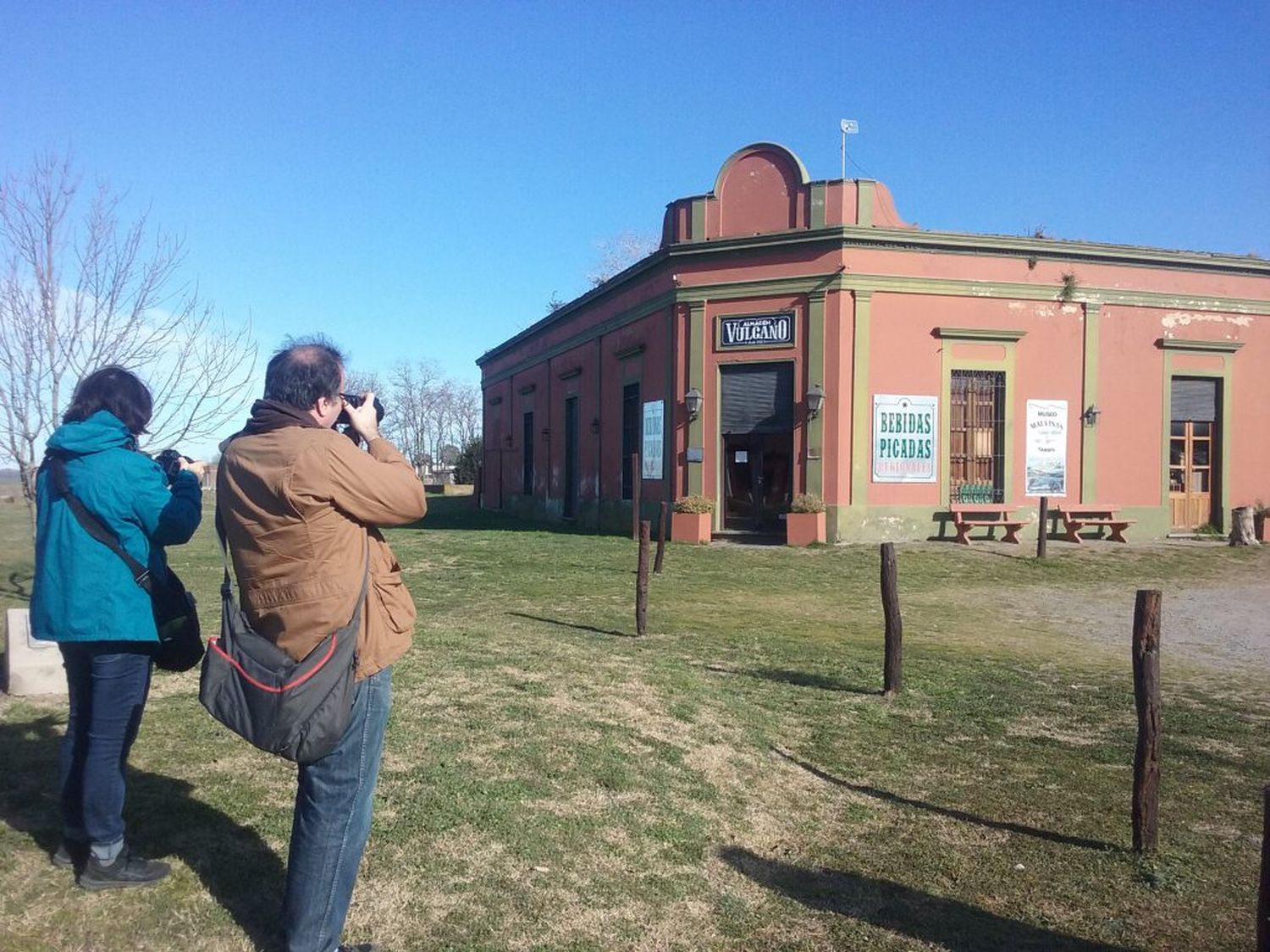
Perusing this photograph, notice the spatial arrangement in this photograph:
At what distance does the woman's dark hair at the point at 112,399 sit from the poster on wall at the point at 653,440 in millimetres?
15943

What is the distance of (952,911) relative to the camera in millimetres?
3359

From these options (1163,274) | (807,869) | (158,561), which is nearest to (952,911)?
(807,869)

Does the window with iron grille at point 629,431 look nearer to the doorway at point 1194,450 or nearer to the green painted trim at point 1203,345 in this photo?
the green painted trim at point 1203,345

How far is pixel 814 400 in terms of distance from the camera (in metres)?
16.9

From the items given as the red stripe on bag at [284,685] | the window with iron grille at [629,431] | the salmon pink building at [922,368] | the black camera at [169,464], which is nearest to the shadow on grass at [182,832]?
the red stripe on bag at [284,685]

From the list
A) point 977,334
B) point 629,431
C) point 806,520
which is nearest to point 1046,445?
point 977,334

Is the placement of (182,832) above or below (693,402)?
below

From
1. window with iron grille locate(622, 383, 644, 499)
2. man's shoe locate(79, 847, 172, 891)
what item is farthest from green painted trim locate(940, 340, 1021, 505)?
man's shoe locate(79, 847, 172, 891)

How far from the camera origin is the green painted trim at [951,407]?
17.5m

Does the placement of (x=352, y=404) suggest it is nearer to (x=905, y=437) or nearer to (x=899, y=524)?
(x=899, y=524)

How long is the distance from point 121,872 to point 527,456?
26399 mm

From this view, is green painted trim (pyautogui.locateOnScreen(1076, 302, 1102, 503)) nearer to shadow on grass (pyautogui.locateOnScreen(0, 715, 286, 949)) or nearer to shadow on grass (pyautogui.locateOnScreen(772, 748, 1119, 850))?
shadow on grass (pyautogui.locateOnScreen(772, 748, 1119, 850))

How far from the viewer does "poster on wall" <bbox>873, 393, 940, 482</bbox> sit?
17.2m

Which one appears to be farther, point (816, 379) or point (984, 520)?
point (984, 520)
